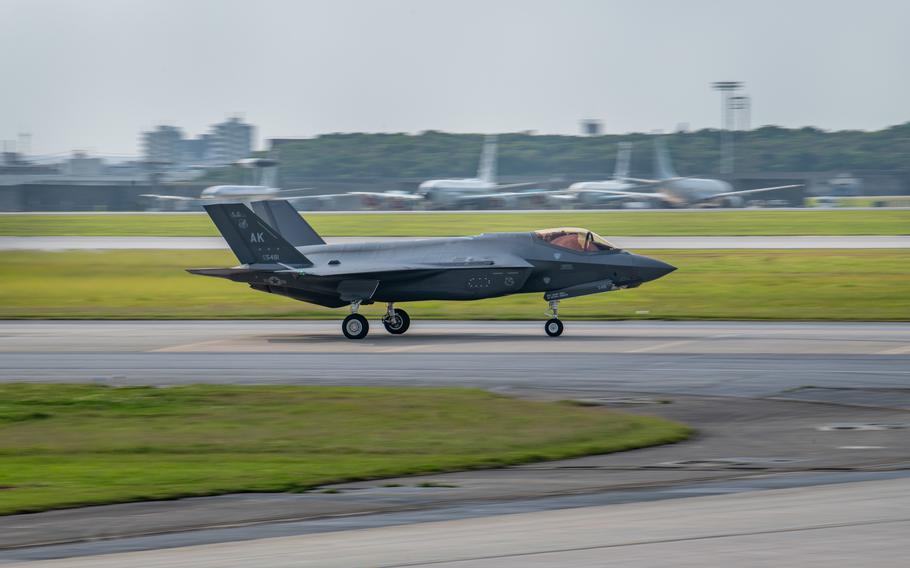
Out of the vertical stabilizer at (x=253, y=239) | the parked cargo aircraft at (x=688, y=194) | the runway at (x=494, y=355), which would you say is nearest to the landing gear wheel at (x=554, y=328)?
the runway at (x=494, y=355)

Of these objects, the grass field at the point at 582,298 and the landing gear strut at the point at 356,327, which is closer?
the landing gear strut at the point at 356,327

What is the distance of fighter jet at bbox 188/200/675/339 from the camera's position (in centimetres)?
3294

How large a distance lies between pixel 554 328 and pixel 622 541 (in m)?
22.0

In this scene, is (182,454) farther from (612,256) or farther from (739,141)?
(739,141)

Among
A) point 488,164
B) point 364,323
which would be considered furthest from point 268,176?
point 364,323

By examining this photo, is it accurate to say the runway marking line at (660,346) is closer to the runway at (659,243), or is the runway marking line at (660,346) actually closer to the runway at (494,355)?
the runway at (494,355)

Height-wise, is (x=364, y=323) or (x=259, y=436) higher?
(x=364, y=323)

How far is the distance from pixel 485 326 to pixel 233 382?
12763 millimetres

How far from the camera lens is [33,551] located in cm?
1113

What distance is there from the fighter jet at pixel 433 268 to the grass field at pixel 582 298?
5.69 meters

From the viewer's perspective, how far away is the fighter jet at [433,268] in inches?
1297

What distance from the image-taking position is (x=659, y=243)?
222 ft

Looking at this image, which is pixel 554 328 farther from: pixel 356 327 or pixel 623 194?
pixel 623 194

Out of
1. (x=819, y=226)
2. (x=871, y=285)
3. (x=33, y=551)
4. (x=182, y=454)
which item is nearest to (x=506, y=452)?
(x=182, y=454)
